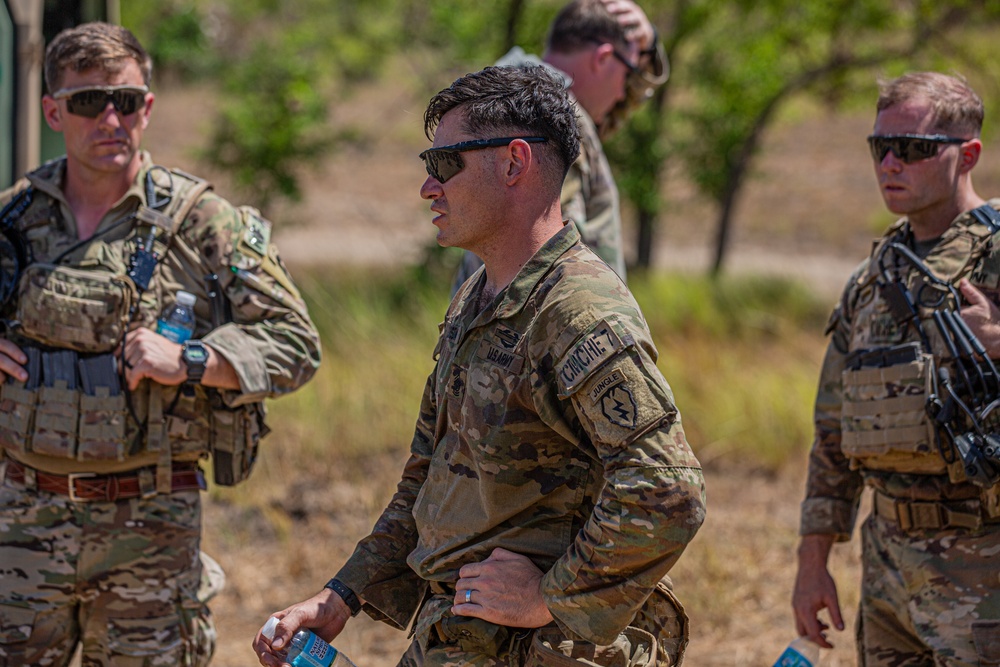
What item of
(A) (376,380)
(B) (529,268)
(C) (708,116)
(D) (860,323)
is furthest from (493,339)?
(C) (708,116)

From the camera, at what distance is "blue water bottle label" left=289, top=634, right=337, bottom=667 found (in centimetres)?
240

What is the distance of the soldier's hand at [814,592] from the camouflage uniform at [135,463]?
1583 millimetres

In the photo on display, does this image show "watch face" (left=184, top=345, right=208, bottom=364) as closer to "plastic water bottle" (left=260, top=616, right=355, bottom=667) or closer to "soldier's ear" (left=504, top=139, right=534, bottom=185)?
"plastic water bottle" (left=260, top=616, right=355, bottom=667)

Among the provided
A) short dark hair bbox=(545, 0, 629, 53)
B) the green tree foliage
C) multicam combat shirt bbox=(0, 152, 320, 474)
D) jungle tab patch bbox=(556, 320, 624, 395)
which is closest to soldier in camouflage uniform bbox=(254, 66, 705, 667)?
jungle tab patch bbox=(556, 320, 624, 395)

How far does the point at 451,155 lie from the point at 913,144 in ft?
4.88

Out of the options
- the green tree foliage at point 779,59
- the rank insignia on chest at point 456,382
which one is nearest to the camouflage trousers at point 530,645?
the rank insignia on chest at point 456,382

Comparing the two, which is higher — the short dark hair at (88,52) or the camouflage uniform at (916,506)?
the short dark hair at (88,52)

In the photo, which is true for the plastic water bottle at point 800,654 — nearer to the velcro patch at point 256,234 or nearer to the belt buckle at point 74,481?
the velcro patch at point 256,234

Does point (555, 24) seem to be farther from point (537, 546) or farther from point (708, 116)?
point (708, 116)

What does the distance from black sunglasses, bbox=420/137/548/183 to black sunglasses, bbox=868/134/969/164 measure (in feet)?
4.34

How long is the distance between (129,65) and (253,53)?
7359 millimetres

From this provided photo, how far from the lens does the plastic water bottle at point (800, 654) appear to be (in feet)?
10.5

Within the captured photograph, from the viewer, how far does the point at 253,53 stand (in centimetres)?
1048

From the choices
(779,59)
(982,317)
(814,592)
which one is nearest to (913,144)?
(982,317)
